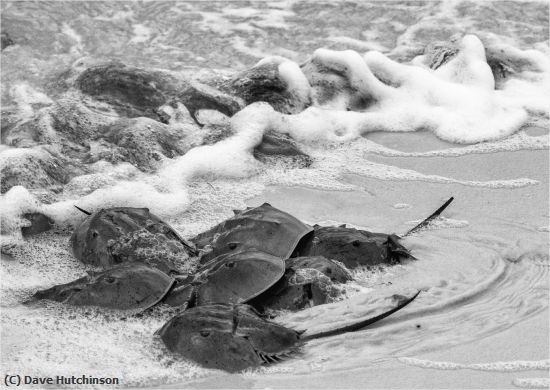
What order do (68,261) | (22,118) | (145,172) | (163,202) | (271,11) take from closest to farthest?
(68,261) < (163,202) < (145,172) < (22,118) < (271,11)

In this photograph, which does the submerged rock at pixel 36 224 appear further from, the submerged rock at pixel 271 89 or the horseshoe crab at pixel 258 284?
the submerged rock at pixel 271 89

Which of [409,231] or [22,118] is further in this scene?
[22,118]

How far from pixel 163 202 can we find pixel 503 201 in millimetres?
2258

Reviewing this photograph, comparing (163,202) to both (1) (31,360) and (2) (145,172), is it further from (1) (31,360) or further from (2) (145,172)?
(1) (31,360)

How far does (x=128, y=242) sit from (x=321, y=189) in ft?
5.40

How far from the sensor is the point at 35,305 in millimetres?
3609

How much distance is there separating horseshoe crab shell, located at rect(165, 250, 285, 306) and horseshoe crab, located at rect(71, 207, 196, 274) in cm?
32

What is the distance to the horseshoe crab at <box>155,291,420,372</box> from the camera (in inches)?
118

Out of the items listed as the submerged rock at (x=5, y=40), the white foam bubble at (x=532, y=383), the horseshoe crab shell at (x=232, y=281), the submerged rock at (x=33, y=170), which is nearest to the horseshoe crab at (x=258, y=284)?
the horseshoe crab shell at (x=232, y=281)

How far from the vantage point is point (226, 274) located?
3422 millimetres

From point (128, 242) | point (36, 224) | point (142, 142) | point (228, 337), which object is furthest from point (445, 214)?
point (36, 224)

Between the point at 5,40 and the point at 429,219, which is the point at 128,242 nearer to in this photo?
the point at 429,219

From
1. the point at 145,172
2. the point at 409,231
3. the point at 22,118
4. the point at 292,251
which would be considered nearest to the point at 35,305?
the point at 292,251

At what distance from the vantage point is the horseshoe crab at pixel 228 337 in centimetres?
299
